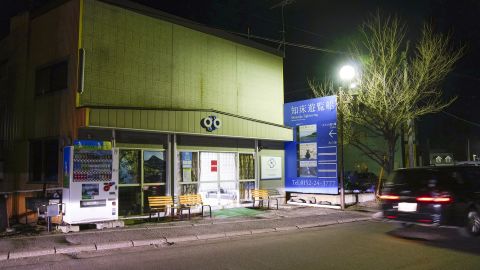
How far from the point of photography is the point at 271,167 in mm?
18312

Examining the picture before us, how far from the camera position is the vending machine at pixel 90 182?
11680mm

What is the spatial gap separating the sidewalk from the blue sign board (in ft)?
6.65

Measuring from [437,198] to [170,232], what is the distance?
682cm

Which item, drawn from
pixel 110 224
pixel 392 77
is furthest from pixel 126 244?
pixel 392 77

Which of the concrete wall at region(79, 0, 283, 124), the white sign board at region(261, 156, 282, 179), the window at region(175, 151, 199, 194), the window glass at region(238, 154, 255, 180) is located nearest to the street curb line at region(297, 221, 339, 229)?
the window at region(175, 151, 199, 194)

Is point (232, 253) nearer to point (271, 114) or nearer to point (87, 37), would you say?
point (87, 37)

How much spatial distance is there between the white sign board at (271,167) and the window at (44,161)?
27.4 ft

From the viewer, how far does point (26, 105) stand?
1470cm

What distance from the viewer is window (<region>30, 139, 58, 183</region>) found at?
13.7 m

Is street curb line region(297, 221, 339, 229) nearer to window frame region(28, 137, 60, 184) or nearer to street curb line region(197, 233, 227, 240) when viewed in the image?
street curb line region(197, 233, 227, 240)

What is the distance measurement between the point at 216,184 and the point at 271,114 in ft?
15.3

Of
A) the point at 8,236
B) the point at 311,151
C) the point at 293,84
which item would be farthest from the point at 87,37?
the point at 293,84

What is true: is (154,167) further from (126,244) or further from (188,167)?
(126,244)

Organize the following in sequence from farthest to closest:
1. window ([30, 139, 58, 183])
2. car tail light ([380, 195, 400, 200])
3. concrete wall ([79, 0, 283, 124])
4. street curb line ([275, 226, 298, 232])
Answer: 1. window ([30, 139, 58, 183])
2. concrete wall ([79, 0, 283, 124])
3. street curb line ([275, 226, 298, 232])
4. car tail light ([380, 195, 400, 200])
